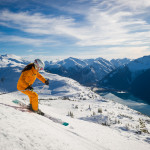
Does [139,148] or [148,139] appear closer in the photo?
[139,148]

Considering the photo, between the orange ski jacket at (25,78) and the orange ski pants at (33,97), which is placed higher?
the orange ski jacket at (25,78)

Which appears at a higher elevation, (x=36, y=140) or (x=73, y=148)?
(x=36, y=140)

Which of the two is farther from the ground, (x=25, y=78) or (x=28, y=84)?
(x=25, y=78)

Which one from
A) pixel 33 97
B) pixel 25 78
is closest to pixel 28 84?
pixel 25 78

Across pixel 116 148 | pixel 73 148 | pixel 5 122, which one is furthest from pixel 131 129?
pixel 5 122

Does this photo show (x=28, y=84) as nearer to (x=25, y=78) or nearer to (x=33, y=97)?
(x=25, y=78)

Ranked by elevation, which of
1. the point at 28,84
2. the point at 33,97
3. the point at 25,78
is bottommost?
the point at 33,97

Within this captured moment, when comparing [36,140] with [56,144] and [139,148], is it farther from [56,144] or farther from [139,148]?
[139,148]

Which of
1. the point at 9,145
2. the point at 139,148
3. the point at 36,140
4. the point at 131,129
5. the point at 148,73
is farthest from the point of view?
the point at 148,73

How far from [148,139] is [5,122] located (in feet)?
21.9

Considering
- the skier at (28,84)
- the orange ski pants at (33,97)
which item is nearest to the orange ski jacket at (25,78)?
the skier at (28,84)

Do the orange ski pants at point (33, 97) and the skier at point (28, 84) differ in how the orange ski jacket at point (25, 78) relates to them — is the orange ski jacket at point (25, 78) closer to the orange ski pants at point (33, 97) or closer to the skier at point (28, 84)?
the skier at point (28, 84)

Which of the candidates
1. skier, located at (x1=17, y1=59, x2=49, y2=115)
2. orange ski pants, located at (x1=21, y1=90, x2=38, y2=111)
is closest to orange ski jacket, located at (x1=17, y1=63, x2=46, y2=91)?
skier, located at (x1=17, y1=59, x2=49, y2=115)

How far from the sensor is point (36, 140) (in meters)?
3.10
